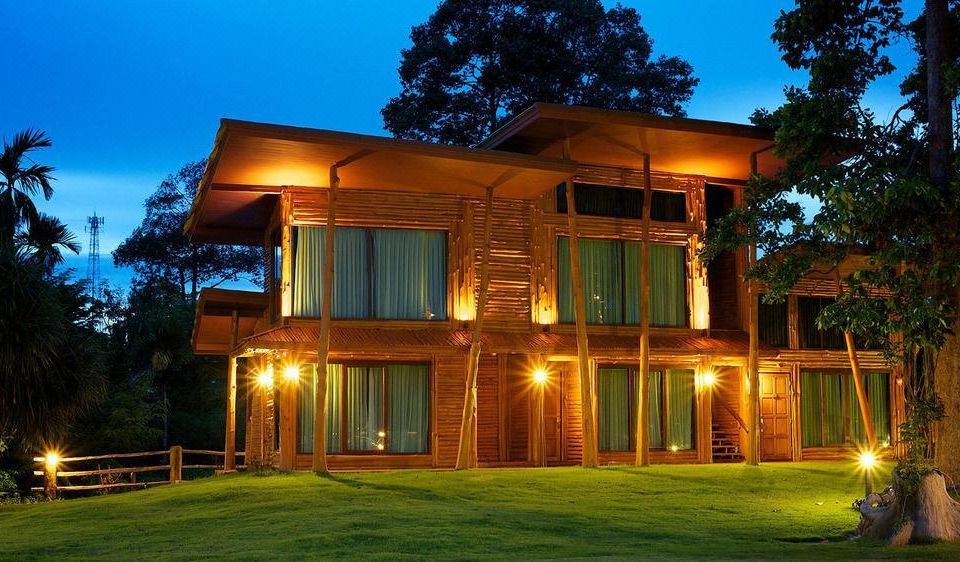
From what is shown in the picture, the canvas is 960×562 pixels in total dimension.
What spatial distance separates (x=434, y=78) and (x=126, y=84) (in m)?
116

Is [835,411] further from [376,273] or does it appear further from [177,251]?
[177,251]

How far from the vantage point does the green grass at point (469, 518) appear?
39.3 feet

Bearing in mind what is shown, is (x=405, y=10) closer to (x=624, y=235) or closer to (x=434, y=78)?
(x=434, y=78)

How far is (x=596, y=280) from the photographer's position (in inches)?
930

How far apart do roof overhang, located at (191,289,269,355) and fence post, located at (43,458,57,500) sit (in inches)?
163

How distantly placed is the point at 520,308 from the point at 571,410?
2724 mm

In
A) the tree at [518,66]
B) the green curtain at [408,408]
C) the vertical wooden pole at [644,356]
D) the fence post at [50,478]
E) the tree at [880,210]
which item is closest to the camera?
the tree at [880,210]

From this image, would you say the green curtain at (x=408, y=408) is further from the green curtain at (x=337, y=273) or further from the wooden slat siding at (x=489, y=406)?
the wooden slat siding at (x=489, y=406)

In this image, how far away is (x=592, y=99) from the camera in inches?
1447

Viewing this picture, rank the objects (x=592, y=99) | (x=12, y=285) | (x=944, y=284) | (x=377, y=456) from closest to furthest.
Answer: (x=944, y=284)
(x=12, y=285)
(x=377, y=456)
(x=592, y=99)

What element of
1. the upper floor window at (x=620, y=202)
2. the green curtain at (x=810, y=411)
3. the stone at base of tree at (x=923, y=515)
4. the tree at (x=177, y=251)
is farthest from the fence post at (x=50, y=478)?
the tree at (x=177, y=251)

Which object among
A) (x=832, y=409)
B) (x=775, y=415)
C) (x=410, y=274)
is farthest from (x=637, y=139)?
(x=832, y=409)

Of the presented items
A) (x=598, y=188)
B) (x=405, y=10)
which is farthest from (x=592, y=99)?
(x=405, y=10)

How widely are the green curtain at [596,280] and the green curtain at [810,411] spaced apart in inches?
193
